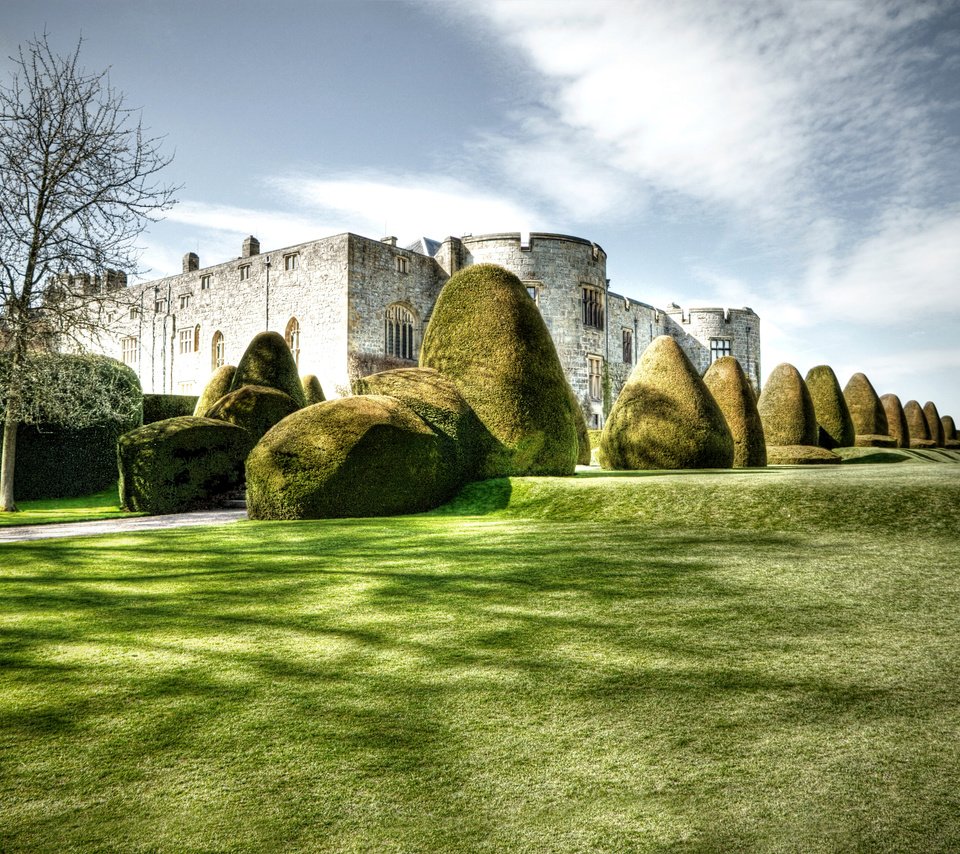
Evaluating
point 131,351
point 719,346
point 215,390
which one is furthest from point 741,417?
point 131,351

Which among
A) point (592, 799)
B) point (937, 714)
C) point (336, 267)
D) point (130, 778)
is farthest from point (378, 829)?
point (336, 267)

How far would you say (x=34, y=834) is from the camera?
6.44 ft

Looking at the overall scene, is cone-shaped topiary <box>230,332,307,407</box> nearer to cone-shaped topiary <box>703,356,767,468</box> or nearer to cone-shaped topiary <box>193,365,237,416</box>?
cone-shaped topiary <box>193,365,237,416</box>

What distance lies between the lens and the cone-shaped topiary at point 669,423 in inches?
556

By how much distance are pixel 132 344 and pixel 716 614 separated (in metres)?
47.4

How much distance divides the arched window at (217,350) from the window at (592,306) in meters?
19.9

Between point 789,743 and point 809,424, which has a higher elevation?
point 809,424

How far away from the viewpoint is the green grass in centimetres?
200

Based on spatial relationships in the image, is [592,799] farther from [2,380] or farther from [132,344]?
[132,344]

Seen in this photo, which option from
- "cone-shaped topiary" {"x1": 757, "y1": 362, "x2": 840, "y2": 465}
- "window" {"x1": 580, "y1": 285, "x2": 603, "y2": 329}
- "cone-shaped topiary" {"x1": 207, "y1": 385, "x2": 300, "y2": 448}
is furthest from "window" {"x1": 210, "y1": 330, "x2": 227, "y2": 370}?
"cone-shaped topiary" {"x1": 757, "y1": 362, "x2": 840, "y2": 465}

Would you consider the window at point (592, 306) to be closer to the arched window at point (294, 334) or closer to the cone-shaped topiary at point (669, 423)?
the arched window at point (294, 334)

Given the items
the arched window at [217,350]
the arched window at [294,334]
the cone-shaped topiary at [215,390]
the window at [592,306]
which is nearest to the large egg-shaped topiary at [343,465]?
the cone-shaped topiary at [215,390]

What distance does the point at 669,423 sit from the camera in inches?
563

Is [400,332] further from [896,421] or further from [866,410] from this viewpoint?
[896,421]
